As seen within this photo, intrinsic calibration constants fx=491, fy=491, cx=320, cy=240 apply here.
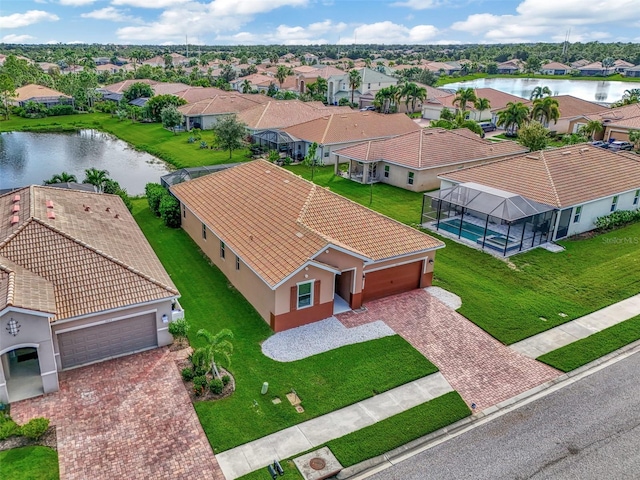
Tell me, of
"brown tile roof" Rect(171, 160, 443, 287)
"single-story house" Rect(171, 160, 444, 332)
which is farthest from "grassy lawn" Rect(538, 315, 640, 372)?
"brown tile roof" Rect(171, 160, 443, 287)

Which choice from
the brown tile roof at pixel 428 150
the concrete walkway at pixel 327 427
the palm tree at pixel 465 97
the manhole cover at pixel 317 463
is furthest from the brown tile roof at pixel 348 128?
the manhole cover at pixel 317 463

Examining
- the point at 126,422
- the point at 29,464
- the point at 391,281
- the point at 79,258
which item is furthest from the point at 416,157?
the point at 29,464

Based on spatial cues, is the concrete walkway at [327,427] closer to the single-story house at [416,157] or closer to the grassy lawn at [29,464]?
the grassy lawn at [29,464]

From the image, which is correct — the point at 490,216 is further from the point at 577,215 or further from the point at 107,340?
the point at 107,340

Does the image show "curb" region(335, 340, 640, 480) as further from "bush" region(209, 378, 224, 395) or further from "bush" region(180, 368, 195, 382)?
"bush" region(180, 368, 195, 382)

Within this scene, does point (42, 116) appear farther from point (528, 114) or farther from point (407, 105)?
point (528, 114)

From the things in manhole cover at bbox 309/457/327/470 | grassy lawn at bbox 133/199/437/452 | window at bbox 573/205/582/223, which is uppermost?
window at bbox 573/205/582/223

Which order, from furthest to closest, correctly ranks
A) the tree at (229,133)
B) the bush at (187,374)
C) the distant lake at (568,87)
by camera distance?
the distant lake at (568,87) → the tree at (229,133) → the bush at (187,374)
